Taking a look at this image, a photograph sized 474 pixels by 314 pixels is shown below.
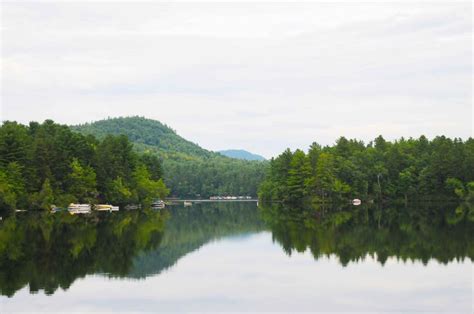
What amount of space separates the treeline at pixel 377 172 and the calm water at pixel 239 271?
67371 millimetres

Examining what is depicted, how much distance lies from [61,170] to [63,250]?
197 ft

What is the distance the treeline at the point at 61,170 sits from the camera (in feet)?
311

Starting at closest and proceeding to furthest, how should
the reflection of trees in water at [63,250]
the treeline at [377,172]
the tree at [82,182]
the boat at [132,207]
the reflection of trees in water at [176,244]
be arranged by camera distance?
the reflection of trees in water at [63,250], the reflection of trees in water at [176,244], the tree at [82,182], the boat at [132,207], the treeline at [377,172]

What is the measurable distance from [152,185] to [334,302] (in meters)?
102

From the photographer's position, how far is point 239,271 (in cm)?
3619

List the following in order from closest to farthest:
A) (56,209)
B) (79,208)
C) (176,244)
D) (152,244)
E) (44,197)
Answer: (152,244), (176,244), (44,197), (56,209), (79,208)

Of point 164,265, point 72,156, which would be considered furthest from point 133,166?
point 164,265

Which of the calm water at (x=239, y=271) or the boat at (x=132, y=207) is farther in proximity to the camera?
the boat at (x=132, y=207)

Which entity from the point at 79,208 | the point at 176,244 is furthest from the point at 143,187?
the point at 176,244

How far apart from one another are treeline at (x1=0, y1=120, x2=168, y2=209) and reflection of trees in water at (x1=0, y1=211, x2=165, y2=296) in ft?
80.3

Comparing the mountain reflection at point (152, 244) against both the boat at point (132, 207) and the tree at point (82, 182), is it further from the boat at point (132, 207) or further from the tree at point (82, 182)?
the boat at point (132, 207)

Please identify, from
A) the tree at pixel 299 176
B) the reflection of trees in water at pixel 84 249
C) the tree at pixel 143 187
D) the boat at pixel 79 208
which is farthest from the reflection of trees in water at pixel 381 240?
the tree at pixel 299 176

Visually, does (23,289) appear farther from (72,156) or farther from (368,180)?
(368,180)

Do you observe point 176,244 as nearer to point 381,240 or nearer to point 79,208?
point 381,240
